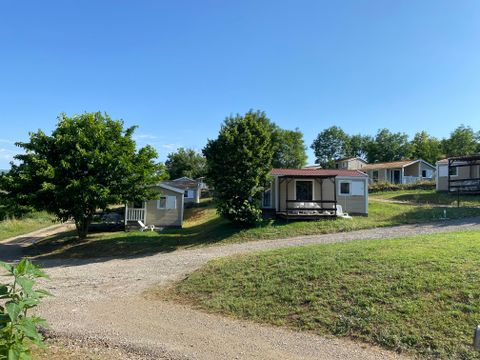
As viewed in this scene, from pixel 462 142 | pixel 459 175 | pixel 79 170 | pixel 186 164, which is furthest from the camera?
A: pixel 186 164

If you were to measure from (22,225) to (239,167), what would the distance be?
23486mm

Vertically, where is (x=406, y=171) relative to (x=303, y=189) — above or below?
above

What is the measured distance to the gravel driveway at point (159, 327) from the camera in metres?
5.77

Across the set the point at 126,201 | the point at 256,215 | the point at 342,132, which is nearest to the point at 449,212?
the point at 256,215

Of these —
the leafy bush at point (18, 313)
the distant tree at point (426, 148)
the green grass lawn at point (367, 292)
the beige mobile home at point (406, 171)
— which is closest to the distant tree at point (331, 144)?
the distant tree at point (426, 148)

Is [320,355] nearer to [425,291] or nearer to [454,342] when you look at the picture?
[454,342]

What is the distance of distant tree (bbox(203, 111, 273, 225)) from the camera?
19.3 m

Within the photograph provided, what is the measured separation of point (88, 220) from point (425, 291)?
18.4m

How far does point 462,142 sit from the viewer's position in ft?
192

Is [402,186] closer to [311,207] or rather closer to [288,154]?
[288,154]

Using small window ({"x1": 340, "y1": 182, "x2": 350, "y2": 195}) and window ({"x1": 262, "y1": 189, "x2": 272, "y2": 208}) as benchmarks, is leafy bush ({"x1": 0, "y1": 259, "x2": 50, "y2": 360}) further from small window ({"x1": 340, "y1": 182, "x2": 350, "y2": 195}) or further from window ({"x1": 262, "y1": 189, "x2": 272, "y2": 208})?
small window ({"x1": 340, "y1": 182, "x2": 350, "y2": 195})

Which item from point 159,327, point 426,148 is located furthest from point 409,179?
point 159,327

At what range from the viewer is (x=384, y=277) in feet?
26.6

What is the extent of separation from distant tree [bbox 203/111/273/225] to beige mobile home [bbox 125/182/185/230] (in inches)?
293
